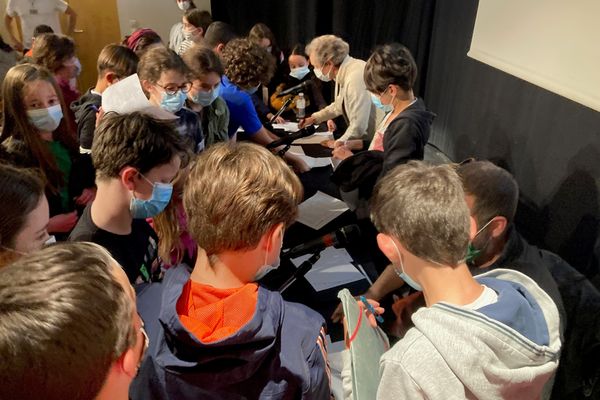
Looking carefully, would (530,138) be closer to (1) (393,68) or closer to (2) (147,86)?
(1) (393,68)

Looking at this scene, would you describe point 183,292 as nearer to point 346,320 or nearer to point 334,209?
point 346,320

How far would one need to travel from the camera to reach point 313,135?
10.3ft

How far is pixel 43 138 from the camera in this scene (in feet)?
6.55

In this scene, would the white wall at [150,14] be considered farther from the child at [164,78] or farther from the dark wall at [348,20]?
the child at [164,78]

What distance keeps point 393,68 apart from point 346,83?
0.80m

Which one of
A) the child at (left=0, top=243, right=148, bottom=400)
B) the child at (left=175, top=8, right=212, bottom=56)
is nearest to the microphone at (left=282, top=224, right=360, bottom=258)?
the child at (left=0, top=243, right=148, bottom=400)

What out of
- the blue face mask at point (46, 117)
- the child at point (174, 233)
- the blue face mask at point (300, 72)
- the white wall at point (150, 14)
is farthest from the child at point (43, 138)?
the white wall at point (150, 14)

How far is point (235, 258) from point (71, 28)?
5.18 meters

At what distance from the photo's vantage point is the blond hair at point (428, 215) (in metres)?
1.02

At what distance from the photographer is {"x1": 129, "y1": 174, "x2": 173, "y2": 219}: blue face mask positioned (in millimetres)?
1401

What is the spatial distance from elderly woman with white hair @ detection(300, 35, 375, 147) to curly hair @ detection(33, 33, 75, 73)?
1561mm

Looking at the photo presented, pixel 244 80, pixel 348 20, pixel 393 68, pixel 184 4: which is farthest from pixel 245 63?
pixel 184 4

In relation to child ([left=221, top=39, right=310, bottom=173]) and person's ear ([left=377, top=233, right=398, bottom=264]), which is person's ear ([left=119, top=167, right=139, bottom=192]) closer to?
person's ear ([left=377, top=233, right=398, bottom=264])

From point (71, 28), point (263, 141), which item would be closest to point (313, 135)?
point (263, 141)
